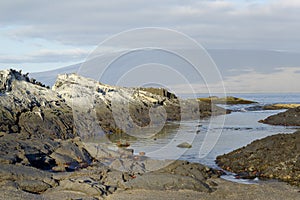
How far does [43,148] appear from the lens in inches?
1083

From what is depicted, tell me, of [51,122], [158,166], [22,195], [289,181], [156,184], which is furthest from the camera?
[51,122]

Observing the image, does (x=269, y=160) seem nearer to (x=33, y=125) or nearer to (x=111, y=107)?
(x=33, y=125)

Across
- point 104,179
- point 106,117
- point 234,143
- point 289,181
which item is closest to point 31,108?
point 106,117

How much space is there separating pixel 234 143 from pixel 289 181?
15.8m

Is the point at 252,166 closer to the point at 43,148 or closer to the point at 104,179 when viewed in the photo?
the point at 104,179

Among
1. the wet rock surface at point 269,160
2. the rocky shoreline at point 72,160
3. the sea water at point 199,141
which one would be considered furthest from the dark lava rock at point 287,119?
the wet rock surface at point 269,160

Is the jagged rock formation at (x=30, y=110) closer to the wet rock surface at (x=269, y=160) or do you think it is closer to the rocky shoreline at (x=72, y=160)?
the rocky shoreline at (x=72, y=160)

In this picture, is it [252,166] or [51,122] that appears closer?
[252,166]

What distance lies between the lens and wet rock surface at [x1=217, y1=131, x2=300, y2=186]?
75.4 ft

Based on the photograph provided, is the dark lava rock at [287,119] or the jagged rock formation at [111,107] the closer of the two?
the jagged rock formation at [111,107]

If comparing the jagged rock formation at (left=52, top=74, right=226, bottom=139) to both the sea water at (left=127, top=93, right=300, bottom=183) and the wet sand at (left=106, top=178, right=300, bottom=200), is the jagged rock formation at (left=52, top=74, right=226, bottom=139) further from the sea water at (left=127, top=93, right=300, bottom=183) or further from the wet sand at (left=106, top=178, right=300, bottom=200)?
the wet sand at (left=106, top=178, right=300, bottom=200)

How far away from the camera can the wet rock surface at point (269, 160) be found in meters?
23.0

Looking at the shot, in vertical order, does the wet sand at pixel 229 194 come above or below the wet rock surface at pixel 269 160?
below

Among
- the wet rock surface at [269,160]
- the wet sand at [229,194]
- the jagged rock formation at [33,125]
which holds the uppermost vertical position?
the jagged rock formation at [33,125]
